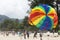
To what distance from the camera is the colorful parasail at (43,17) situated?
73.6 ft

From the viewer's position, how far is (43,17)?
891 inches

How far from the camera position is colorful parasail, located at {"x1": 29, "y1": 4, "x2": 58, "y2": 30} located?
73.6ft

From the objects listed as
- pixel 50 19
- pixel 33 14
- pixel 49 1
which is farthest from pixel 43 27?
pixel 49 1

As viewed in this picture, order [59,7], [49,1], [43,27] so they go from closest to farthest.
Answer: [43,27], [59,7], [49,1]

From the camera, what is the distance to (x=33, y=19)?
24.5 meters

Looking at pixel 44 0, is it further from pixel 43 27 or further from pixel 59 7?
pixel 43 27

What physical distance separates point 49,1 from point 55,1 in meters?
1.56

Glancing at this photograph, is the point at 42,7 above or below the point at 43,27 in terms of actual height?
above

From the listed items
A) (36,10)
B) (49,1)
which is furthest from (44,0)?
(36,10)

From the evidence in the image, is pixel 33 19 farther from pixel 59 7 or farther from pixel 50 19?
pixel 59 7

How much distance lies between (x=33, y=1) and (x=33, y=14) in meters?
44.9

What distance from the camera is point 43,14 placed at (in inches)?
919

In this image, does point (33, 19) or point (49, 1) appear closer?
point (33, 19)

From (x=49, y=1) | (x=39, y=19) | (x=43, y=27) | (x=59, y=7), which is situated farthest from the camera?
(x=49, y=1)
